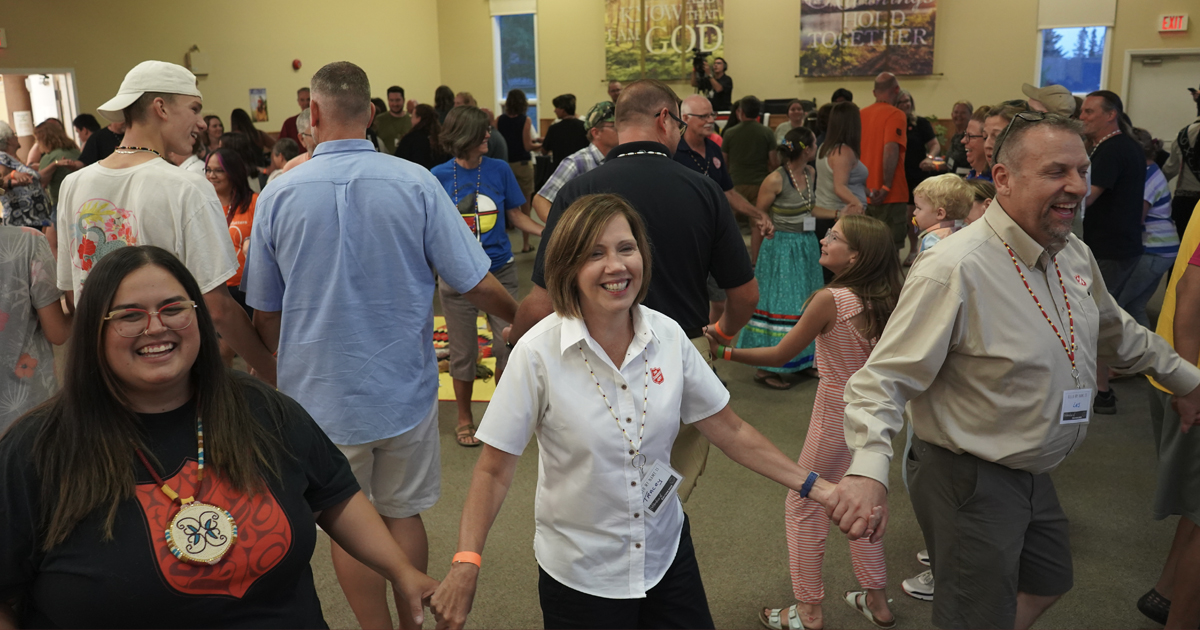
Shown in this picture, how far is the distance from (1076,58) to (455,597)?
15099 mm

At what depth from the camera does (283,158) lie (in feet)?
18.0

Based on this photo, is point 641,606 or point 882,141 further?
point 882,141

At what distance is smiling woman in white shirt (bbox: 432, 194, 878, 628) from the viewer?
186cm

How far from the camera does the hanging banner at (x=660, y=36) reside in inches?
607

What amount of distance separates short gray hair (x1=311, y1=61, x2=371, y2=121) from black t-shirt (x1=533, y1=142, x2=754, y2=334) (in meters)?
0.69

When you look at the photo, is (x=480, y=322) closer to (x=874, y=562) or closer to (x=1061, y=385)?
(x=874, y=562)

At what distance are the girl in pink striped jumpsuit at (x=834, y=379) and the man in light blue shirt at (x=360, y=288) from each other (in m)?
1.01

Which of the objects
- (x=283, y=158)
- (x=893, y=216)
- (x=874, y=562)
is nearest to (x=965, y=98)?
(x=893, y=216)

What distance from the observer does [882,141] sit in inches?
282

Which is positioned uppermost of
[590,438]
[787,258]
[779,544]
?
[590,438]

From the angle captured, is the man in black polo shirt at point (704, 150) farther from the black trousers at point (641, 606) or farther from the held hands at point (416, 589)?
the held hands at point (416, 589)

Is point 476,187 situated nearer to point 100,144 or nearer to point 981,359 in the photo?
point 981,359

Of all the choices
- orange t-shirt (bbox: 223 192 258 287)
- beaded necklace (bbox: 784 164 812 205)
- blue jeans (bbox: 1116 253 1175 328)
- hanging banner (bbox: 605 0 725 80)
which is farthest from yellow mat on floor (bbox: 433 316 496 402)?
hanging banner (bbox: 605 0 725 80)

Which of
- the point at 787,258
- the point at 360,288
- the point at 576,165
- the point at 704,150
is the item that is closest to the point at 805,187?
the point at 787,258
